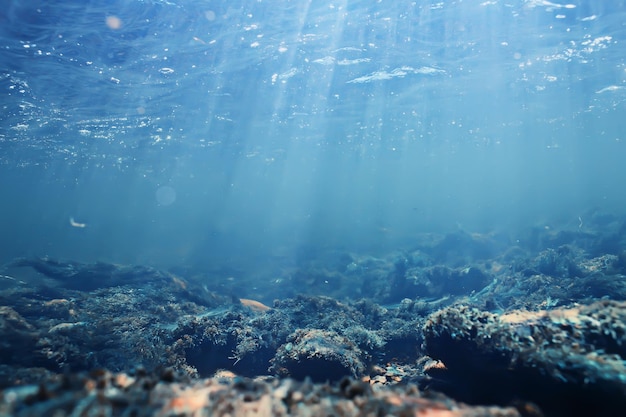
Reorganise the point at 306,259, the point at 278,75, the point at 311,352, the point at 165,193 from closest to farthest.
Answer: the point at 311,352, the point at 278,75, the point at 306,259, the point at 165,193

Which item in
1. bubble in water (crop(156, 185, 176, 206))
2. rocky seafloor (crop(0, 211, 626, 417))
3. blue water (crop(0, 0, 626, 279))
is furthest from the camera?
bubble in water (crop(156, 185, 176, 206))

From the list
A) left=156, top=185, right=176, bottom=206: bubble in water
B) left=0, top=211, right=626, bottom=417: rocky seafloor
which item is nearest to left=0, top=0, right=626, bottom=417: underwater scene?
left=0, top=211, right=626, bottom=417: rocky seafloor

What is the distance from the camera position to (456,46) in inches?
768

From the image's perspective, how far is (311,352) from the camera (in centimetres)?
592

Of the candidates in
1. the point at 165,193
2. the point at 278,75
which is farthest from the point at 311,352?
the point at 165,193

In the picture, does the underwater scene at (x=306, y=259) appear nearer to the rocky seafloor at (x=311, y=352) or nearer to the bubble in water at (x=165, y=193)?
the rocky seafloor at (x=311, y=352)

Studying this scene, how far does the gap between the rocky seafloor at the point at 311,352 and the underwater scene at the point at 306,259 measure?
3 centimetres

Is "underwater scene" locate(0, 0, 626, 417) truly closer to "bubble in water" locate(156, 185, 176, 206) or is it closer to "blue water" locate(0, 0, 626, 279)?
"blue water" locate(0, 0, 626, 279)

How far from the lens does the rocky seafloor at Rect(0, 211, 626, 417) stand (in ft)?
8.09

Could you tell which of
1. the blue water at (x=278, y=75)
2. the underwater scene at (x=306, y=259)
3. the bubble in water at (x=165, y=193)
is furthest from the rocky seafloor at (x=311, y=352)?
the bubble in water at (x=165, y=193)

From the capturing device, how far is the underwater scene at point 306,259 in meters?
3.08

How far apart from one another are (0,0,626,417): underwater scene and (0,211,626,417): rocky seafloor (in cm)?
3

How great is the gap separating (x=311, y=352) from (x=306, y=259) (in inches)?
1180

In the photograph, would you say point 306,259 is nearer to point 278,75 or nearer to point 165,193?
point 278,75
